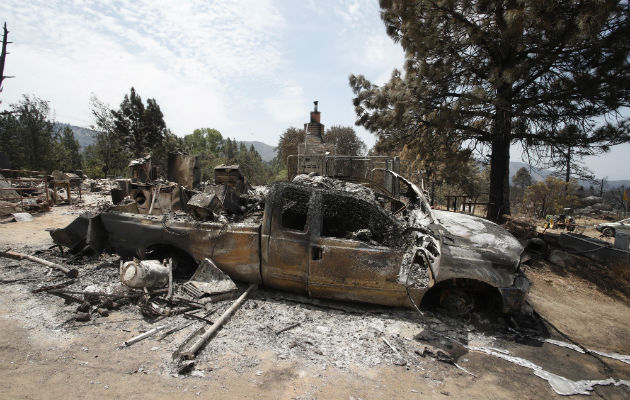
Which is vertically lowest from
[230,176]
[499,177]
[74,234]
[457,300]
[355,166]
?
[457,300]

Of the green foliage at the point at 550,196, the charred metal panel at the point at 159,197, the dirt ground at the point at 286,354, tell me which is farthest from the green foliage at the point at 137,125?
the green foliage at the point at 550,196

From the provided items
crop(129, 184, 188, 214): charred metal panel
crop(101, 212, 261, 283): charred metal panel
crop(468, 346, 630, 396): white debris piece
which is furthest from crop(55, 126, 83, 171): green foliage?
crop(468, 346, 630, 396): white debris piece

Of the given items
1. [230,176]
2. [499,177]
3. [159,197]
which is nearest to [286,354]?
[230,176]

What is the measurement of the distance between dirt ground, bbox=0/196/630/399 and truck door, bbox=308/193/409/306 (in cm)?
28

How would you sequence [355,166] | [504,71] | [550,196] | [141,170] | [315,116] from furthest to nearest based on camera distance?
[315,116]
[550,196]
[355,166]
[141,170]
[504,71]

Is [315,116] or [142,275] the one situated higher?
[315,116]

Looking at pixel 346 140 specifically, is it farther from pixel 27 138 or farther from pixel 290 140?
pixel 27 138

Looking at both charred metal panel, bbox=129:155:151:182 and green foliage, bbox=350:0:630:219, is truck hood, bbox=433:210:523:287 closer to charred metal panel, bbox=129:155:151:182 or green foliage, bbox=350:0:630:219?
green foliage, bbox=350:0:630:219

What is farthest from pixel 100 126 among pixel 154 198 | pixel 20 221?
pixel 154 198

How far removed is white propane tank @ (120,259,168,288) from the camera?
385cm

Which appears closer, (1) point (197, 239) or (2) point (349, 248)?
(2) point (349, 248)

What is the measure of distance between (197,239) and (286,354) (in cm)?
217

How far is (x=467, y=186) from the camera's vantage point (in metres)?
21.6

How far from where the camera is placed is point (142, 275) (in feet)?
12.7
